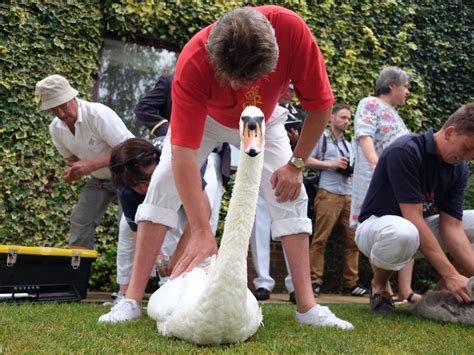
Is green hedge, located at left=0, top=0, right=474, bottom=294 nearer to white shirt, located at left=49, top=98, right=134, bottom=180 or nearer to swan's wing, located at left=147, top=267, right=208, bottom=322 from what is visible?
Answer: white shirt, located at left=49, top=98, right=134, bottom=180

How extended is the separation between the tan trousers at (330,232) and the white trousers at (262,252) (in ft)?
2.12

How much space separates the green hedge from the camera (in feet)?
18.8

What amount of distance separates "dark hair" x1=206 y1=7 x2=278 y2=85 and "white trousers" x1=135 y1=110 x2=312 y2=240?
87cm

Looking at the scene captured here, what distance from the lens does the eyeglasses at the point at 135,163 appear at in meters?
3.81

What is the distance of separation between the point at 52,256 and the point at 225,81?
233 cm

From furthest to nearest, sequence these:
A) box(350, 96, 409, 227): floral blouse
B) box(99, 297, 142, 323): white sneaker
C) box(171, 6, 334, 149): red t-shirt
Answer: box(350, 96, 409, 227): floral blouse, box(99, 297, 142, 323): white sneaker, box(171, 6, 334, 149): red t-shirt

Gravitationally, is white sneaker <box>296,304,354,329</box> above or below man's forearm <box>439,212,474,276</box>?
below

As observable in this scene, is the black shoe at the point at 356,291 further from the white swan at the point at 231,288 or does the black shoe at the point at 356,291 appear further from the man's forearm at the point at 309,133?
the white swan at the point at 231,288

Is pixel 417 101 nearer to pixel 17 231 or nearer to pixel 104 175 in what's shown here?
pixel 104 175

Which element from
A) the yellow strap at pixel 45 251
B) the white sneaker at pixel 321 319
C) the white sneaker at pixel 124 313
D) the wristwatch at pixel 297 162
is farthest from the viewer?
the yellow strap at pixel 45 251

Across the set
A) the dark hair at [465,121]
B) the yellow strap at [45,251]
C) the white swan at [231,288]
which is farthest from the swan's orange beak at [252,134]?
the yellow strap at [45,251]

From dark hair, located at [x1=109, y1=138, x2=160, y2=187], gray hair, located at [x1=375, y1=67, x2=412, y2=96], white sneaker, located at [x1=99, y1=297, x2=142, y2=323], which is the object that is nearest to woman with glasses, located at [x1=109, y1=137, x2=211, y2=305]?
dark hair, located at [x1=109, y1=138, x2=160, y2=187]

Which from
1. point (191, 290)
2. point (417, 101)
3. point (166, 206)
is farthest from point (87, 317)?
point (417, 101)

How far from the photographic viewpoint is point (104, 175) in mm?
5012
